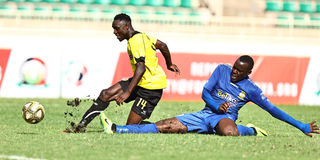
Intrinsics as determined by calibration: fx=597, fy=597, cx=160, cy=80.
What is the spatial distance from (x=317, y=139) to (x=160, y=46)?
2788mm

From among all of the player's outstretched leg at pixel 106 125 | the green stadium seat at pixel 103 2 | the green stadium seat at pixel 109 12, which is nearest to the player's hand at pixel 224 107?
the player's outstretched leg at pixel 106 125

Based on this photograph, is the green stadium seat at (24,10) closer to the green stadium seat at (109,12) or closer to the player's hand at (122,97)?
the green stadium seat at (109,12)

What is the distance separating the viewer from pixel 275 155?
7133 millimetres

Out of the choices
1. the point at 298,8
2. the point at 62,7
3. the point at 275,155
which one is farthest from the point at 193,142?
the point at 298,8

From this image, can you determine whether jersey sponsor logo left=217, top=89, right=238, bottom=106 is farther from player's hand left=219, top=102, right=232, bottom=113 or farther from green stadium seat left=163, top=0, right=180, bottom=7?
green stadium seat left=163, top=0, right=180, bottom=7

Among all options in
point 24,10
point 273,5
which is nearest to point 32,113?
point 24,10

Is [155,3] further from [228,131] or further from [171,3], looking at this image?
[228,131]

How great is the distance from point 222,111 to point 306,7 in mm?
20271

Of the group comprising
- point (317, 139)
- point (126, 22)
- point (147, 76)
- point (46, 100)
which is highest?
point (126, 22)

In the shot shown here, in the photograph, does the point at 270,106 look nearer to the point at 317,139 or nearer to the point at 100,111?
the point at 317,139

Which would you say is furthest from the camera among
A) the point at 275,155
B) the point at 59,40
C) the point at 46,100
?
the point at 59,40

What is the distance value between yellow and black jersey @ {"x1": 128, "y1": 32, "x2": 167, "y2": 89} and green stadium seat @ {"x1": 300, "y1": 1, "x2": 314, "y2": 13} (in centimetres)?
1991

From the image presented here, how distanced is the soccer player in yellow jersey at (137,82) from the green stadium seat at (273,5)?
19.0 m

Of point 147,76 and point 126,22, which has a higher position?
point 126,22
